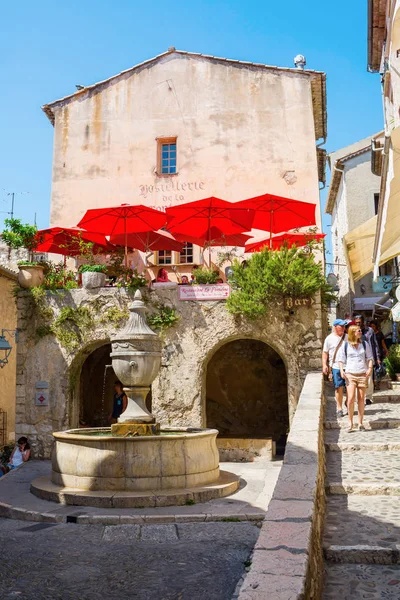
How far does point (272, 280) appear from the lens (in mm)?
12141

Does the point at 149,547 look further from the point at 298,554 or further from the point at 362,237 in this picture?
the point at 362,237

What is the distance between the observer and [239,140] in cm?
1675

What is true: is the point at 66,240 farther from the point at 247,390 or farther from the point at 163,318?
the point at 247,390

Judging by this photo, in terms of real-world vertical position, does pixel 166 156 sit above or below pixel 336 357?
above

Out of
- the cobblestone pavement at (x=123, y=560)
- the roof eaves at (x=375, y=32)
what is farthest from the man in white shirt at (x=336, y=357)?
the roof eaves at (x=375, y=32)

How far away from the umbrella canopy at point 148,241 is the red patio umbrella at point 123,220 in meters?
0.69

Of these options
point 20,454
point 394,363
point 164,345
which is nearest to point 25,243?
point 164,345

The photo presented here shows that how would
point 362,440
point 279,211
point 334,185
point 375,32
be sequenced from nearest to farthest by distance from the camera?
point 362,440 → point 279,211 → point 375,32 → point 334,185

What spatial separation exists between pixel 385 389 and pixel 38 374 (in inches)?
310

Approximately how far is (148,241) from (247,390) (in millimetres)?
5251

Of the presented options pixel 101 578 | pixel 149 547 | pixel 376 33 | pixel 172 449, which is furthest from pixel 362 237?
pixel 101 578

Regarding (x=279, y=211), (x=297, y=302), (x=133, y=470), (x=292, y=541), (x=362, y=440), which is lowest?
(x=133, y=470)

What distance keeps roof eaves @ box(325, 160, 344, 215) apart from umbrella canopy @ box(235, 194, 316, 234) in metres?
9.33

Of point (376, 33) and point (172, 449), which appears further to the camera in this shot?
point (376, 33)
